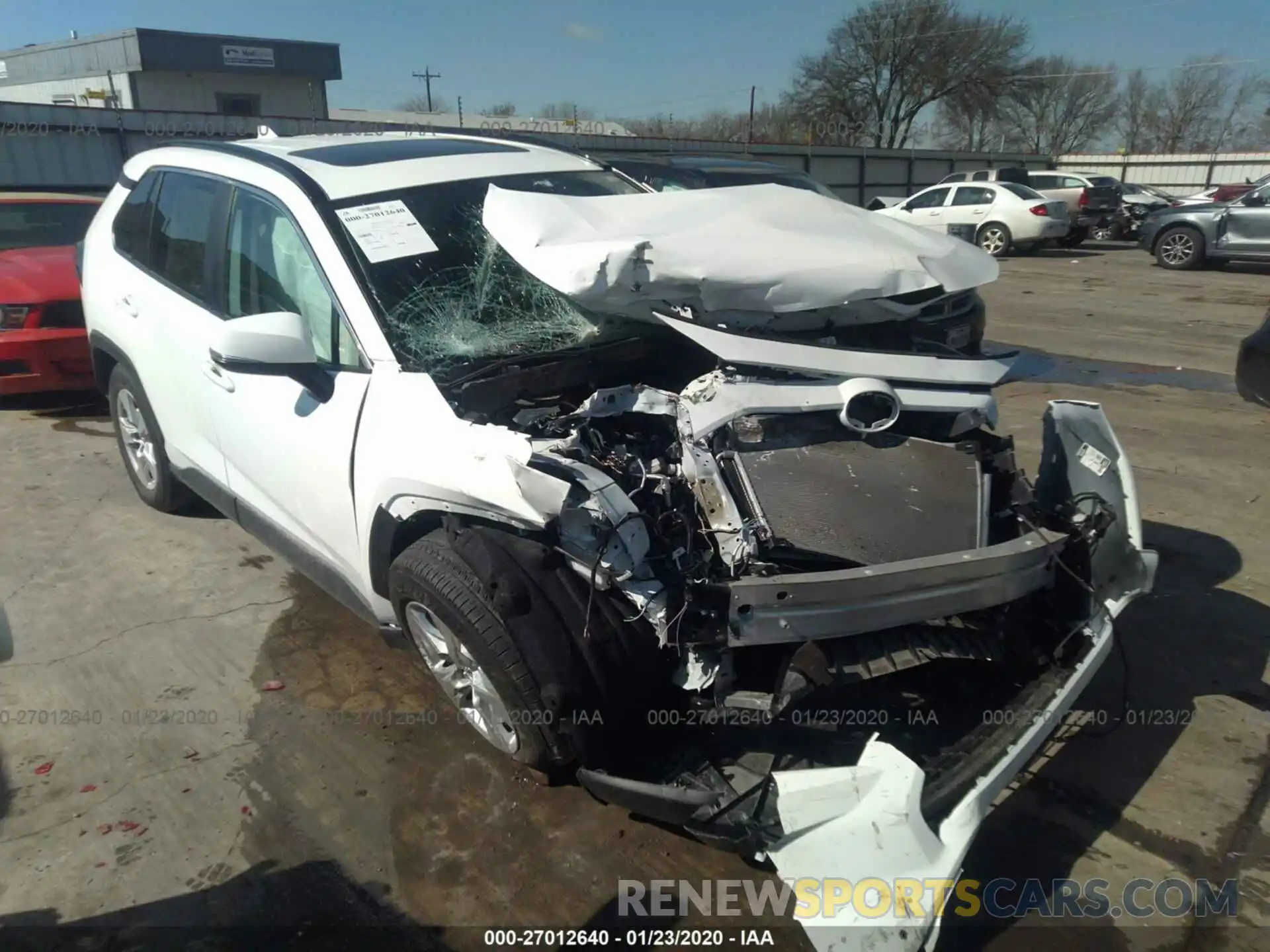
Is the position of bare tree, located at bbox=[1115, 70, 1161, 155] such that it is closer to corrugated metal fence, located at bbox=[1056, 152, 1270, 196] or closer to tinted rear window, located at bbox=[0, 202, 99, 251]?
corrugated metal fence, located at bbox=[1056, 152, 1270, 196]

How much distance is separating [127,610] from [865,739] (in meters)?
3.27

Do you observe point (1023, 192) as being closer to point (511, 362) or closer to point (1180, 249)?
point (1180, 249)

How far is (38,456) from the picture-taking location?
234 inches

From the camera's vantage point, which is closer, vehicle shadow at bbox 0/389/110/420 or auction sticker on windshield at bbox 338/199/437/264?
auction sticker on windshield at bbox 338/199/437/264

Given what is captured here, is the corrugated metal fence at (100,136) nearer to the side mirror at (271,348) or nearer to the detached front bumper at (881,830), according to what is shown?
the side mirror at (271,348)

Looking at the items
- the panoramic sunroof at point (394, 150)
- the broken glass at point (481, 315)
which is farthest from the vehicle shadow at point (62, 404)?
the broken glass at point (481, 315)

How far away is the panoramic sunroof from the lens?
3.71 meters

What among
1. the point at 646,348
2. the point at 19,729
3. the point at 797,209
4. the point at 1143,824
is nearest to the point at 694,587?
the point at 646,348

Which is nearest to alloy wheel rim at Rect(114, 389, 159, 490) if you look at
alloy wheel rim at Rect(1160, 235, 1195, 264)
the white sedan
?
the white sedan

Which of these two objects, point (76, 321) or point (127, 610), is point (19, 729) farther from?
point (76, 321)

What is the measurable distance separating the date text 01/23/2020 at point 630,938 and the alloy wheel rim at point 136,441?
323 centimetres

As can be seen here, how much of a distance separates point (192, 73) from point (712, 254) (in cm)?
3738

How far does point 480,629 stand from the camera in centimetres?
258

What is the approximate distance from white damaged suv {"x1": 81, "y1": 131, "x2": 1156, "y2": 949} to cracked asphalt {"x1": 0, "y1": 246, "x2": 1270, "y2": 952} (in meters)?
0.33
